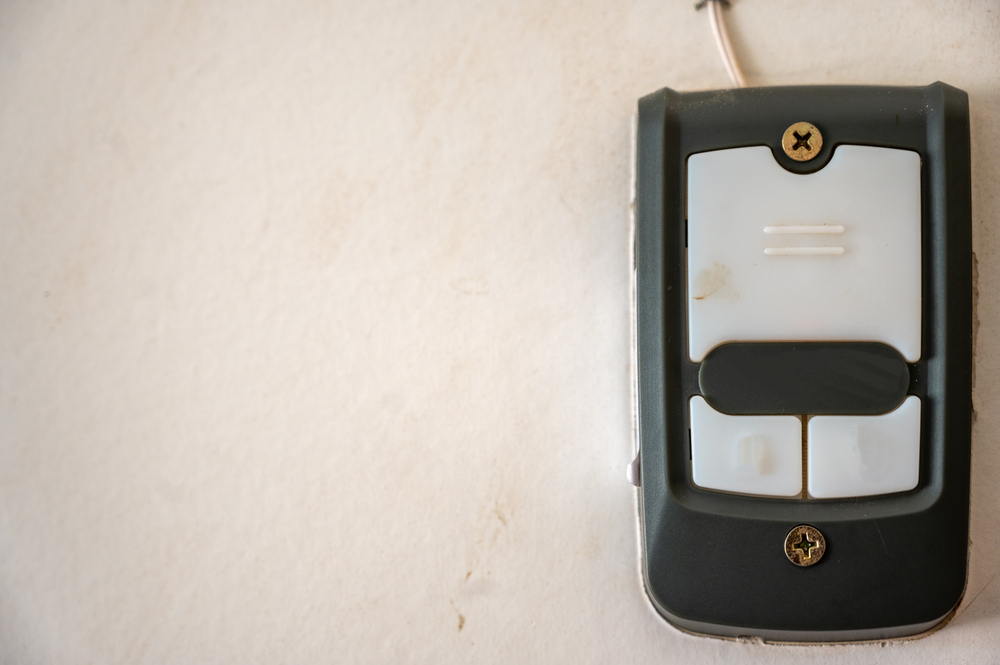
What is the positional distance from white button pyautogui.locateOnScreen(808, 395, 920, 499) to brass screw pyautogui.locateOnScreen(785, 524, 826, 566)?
3 cm

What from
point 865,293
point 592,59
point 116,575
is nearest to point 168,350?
point 116,575

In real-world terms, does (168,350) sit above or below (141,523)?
above

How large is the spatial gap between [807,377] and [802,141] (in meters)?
0.18

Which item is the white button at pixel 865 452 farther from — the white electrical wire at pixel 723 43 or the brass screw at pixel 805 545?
the white electrical wire at pixel 723 43

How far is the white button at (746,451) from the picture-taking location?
1.47 ft

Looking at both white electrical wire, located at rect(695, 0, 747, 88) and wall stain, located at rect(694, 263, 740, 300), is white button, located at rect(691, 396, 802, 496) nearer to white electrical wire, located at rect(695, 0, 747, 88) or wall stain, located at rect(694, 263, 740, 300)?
wall stain, located at rect(694, 263, 740, 300)

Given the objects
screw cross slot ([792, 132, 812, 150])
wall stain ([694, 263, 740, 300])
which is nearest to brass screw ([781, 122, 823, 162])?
screw cross slot ([792, 132, 812, 150])

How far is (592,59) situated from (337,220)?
0.91 ft

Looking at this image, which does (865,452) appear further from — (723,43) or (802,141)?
(723,43)

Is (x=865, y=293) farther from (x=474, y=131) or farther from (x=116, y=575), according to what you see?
(x=116, y=575)

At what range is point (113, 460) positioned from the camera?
576mm

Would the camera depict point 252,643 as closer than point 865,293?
No

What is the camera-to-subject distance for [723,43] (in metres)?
0.51

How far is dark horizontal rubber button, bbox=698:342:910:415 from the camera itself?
0.44m
